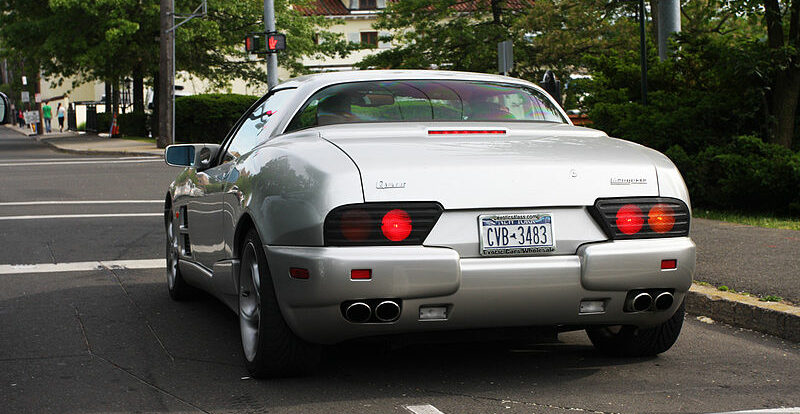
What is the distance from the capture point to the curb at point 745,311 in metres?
6.39

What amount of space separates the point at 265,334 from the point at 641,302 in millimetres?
1670

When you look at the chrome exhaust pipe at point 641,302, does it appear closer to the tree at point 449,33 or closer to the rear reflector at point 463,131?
the rear reflector at point 463,131

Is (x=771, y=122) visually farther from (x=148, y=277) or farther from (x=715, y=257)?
(x=148, y=277)

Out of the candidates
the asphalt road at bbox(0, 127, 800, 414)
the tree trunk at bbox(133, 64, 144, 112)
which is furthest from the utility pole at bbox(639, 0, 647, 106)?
the tree trunk at bbox(133, 64, 144, 112)

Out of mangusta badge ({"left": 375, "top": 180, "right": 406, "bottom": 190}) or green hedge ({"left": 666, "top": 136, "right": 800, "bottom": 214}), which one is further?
green hedge ({"left": 666, "top": 136, "right": 800, "bottom": 214})

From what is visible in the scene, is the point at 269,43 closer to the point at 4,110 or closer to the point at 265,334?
the point at 4,110

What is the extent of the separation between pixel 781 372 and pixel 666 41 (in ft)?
31.5

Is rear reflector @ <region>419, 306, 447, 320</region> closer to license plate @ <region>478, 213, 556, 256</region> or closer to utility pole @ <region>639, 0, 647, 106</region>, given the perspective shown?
license plate @ <region>478, 213, 556, 256</region>

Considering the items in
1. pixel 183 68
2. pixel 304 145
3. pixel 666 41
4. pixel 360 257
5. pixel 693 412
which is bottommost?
pixel 693 412

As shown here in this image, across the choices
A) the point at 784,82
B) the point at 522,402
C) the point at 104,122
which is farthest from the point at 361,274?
the point at 104,122

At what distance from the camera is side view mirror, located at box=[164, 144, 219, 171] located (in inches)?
270

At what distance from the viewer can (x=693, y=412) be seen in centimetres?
461

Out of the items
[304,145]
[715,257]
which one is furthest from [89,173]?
[304,145]

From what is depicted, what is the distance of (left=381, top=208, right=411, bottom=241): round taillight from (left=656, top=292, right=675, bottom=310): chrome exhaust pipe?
1200 millimetres
